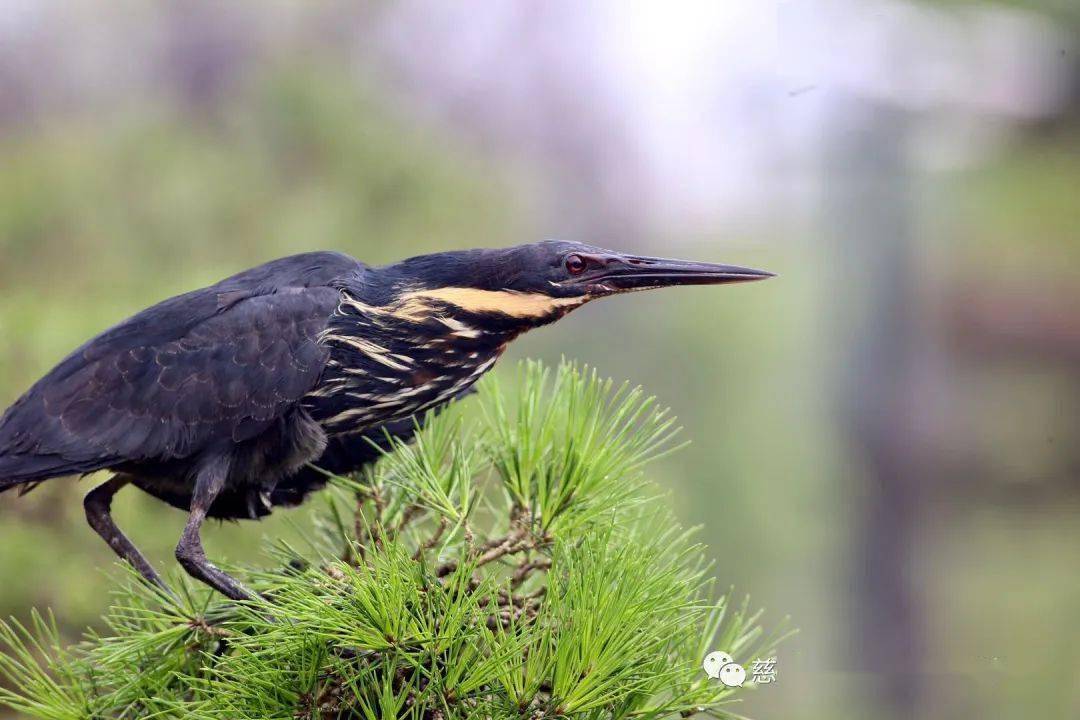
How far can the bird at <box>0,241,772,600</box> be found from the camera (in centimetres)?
98

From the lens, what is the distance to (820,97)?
2.43 metres

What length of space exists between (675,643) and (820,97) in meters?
1.84

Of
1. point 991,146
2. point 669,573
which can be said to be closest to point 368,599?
point 669,573

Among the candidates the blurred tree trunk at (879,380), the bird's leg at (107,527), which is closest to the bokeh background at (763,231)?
the blurred tree trunk at (879,380)

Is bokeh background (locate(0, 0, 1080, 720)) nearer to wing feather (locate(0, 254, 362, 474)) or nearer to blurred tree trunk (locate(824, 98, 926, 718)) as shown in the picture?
blurred tree trunk (locate(824, 98, 926, 718))

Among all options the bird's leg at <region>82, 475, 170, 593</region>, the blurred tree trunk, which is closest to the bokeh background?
the blurred tree trunk

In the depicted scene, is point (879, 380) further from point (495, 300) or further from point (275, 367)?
point (275, 367)

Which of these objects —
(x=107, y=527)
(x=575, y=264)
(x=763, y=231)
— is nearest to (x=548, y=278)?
(x=575, y=264)

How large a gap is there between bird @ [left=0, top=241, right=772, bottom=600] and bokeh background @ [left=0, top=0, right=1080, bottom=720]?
2.72ft

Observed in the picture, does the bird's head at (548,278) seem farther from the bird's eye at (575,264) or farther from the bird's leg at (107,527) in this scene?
the bird's leg at (107,527)

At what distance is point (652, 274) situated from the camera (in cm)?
97

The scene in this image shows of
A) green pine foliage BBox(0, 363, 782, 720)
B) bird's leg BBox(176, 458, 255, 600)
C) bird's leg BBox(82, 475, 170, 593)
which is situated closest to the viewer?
green pine foliage BBox(0, 363, 782, 720)

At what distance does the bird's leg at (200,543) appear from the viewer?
93 cm

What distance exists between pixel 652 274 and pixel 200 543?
0.49 meters
